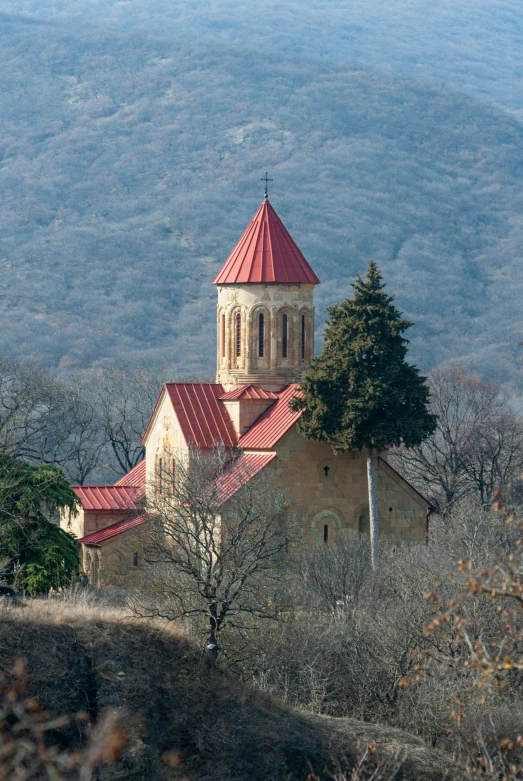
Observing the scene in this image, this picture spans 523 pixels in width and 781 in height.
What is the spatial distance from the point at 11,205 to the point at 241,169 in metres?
23.7

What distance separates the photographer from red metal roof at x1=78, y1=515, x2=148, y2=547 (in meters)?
31.5

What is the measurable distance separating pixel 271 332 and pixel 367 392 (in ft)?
16.4

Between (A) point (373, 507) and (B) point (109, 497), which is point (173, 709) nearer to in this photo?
(A) point (373, 507)

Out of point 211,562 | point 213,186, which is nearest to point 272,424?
point 211,562

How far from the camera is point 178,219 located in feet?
392

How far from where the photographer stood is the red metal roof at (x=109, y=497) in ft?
108

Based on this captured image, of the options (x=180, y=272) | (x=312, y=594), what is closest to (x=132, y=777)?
(x=312, y=594)

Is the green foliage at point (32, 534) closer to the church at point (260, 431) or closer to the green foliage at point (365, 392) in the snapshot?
the church at point (260, 431)

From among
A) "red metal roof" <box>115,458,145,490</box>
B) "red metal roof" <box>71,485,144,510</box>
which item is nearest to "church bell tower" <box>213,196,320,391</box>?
"red metal roof" <box>71,485,144,510</box>

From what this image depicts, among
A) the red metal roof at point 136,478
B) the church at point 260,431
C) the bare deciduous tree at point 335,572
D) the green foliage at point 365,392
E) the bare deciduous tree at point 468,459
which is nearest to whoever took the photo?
the bare deciduous tree at point 335,572

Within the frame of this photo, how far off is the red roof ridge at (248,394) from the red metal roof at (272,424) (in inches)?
10.4

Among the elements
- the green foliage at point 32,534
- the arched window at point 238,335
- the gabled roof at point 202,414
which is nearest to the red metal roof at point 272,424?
the gabled roof at point 202,414

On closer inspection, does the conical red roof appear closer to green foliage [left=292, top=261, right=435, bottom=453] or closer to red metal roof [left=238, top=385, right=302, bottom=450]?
red metal roof [left=238, top=385, right=302, bottom=450]

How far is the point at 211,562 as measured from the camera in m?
21.2
